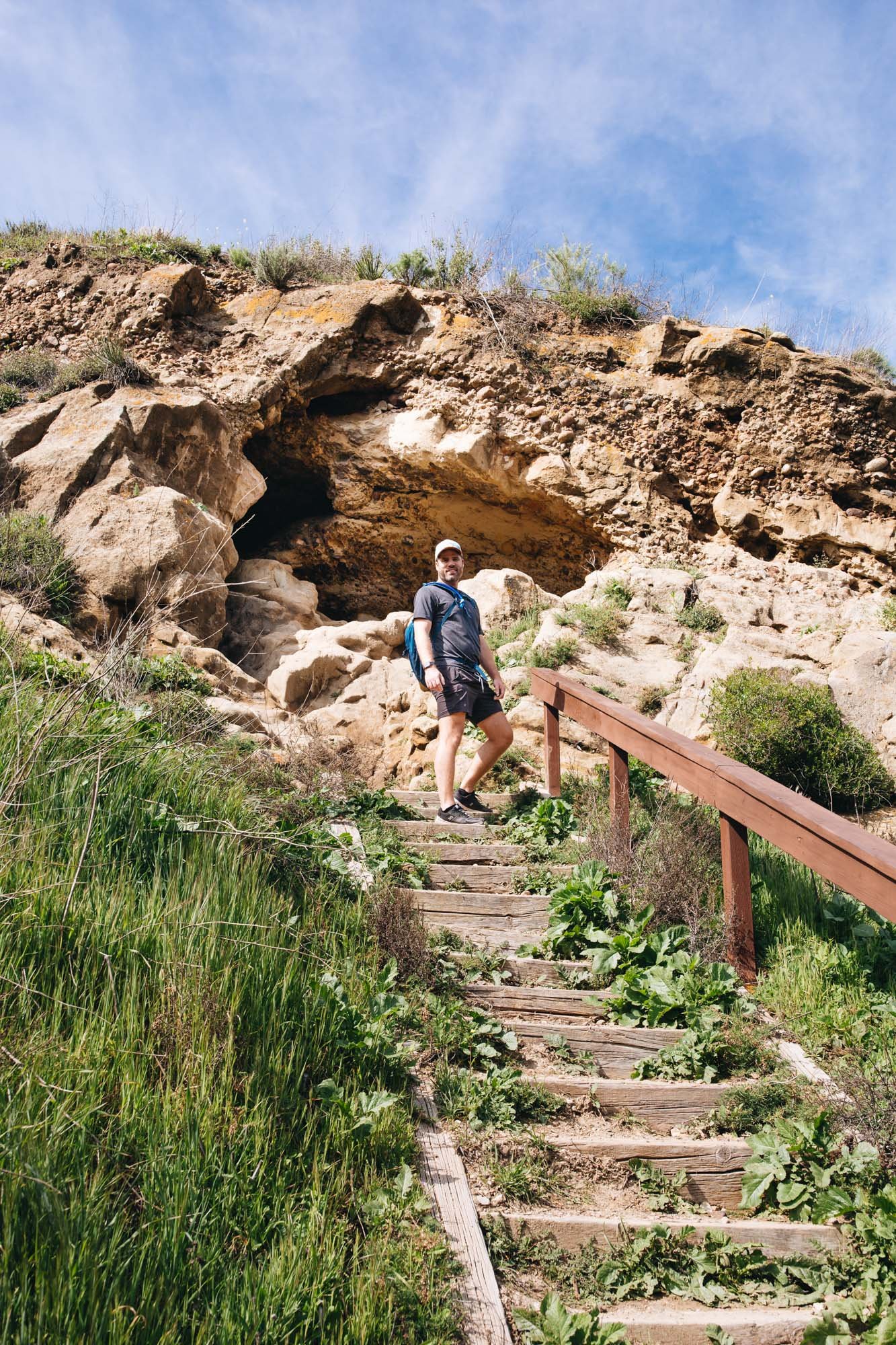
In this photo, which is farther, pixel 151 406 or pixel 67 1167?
pixel 151 406

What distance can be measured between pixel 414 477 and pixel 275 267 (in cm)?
431

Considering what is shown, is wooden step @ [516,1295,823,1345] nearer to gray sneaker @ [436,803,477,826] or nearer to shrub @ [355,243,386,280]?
gray sneaker @ [436,803,477,826]

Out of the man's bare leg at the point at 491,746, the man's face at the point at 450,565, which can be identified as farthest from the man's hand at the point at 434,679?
the man's face at the point at 450,565

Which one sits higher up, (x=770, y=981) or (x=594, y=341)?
(x=594, y=341)

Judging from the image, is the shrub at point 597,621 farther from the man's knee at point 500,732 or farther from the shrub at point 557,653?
the man's knee at point 500,732

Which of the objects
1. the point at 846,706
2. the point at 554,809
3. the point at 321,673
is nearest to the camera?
the point at 554,809

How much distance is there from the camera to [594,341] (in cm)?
1283

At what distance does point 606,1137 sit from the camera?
3219mm

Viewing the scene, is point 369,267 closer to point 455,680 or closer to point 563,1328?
point 455,680


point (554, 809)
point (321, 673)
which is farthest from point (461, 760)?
point (321, 673)

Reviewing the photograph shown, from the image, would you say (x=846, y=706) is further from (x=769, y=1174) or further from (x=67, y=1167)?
(x=67, y=1167)

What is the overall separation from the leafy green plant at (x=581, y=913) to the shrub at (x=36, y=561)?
569 cm

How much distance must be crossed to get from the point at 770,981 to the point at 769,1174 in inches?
46.3

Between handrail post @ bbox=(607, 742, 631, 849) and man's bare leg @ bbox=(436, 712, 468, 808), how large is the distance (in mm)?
1174
